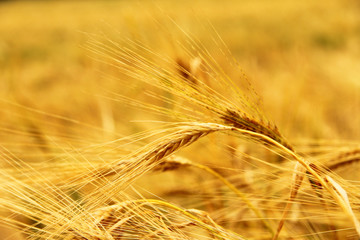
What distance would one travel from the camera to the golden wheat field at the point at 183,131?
1.97 feet

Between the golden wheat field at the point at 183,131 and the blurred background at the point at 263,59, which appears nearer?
the golden wheat field at the point at 183,131

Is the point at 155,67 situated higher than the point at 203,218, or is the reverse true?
the point at 155,67

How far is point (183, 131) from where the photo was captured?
1.93ft

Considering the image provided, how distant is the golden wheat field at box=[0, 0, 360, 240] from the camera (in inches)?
23.6

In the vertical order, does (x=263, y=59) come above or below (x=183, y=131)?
above

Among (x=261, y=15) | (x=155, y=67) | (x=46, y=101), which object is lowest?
(x=155, y=67)

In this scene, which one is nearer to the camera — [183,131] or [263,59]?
[183,131]

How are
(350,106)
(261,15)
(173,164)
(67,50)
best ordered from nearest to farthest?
(173,164), (350,106), (67,50), (261,15)

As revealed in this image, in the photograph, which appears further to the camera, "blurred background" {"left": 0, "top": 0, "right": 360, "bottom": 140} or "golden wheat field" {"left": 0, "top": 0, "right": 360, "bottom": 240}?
"blurred background" {"left": 0, "top": 0, "right": 360, "bottom": 140}

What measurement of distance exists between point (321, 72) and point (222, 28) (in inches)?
127

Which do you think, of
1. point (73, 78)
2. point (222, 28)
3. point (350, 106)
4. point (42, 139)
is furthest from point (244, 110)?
point (222, 28)

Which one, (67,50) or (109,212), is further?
(67,50)

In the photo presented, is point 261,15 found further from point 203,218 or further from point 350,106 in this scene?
point 203,218

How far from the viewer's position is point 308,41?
15.3 feet
